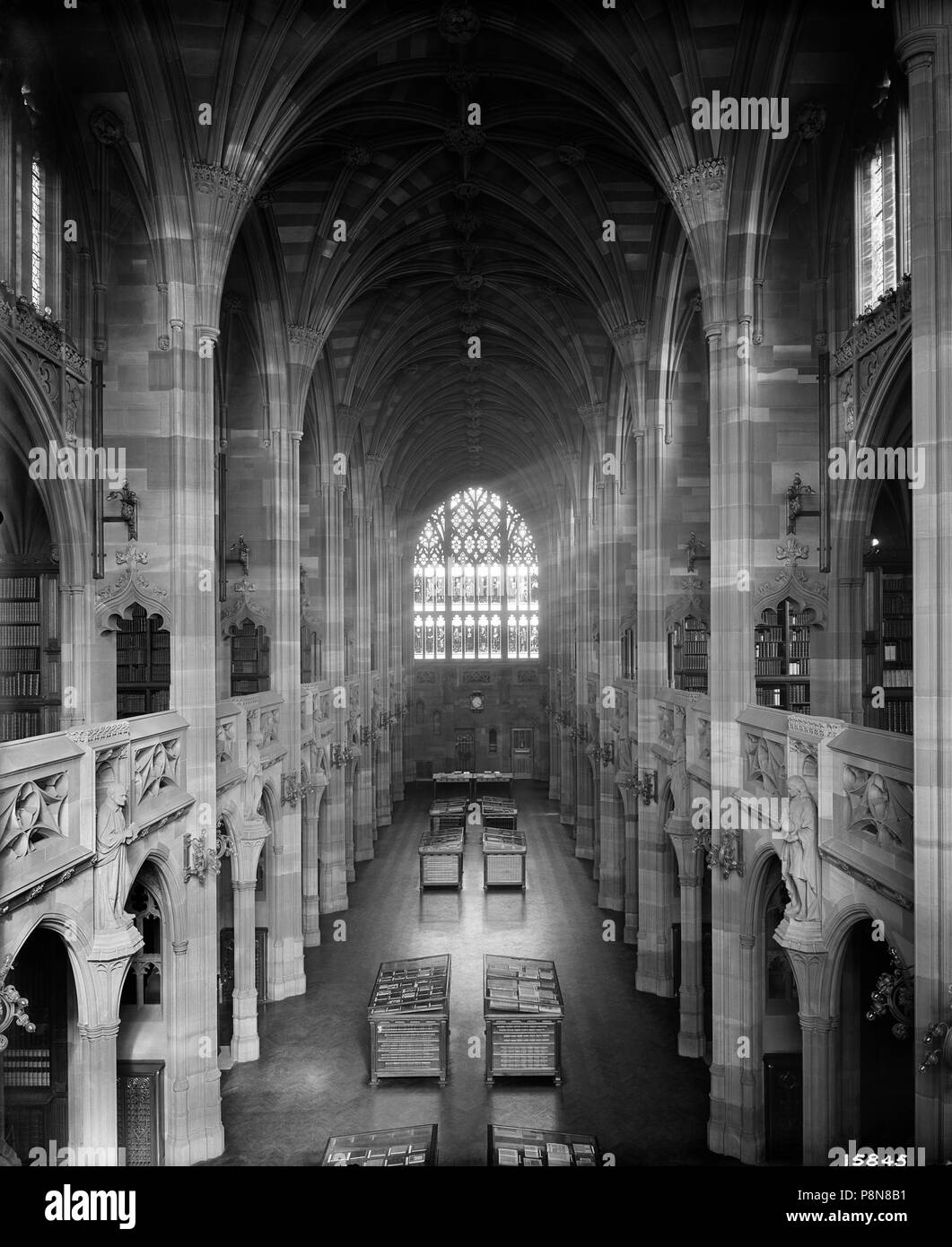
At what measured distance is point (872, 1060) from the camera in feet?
36.3

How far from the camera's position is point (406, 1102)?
1370cm

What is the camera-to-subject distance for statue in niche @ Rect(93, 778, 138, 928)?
364 inches

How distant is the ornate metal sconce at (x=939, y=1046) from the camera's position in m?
6.68

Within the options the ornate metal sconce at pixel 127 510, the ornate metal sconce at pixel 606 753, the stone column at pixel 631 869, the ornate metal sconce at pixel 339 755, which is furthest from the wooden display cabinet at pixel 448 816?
the ornate metal sconce at pixel 127 510

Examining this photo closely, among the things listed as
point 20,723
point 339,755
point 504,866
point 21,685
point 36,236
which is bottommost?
point 504,866

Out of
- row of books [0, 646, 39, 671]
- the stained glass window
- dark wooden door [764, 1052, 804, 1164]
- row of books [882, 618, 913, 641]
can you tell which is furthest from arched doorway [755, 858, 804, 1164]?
the stained glass window

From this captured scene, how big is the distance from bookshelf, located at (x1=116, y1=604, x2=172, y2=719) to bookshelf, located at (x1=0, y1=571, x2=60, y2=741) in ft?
7.28

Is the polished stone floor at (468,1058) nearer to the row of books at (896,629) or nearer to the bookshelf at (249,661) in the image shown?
the bookshelf at (249,661)

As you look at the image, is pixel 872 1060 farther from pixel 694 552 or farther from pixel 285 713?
pixel 285 713

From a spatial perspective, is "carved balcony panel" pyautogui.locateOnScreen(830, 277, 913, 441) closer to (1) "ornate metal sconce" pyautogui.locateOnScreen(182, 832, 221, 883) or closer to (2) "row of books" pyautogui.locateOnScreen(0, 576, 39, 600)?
(1) "ornate metal sconce" pyautogui.locateOnScreen(182, 832, 221, 883)

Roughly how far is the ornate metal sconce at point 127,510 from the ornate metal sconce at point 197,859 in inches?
165

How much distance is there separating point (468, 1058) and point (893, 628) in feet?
32.0

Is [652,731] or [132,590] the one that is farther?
[652,731]

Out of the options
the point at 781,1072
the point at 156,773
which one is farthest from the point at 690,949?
the point at 156,773
